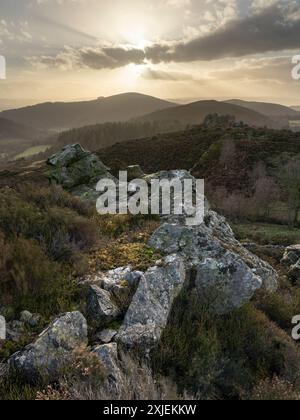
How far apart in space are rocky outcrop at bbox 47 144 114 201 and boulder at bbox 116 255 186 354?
755 cm

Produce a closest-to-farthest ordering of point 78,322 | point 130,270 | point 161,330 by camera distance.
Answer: point 78,322 → point 161,330 → point 130,270

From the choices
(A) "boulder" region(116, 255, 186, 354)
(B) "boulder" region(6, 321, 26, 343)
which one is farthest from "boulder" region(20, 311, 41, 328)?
(A) "boulder" region(116, 255, 186, 354)

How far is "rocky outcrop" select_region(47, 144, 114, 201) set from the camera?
50.5 feet

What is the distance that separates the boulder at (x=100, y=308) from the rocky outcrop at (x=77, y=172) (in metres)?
8.10

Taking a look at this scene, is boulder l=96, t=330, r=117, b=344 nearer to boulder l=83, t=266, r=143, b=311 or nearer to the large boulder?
the large boulder

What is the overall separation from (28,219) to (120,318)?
3262mm

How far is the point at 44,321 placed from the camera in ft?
19.4

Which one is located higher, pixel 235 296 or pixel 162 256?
pixel 162 256

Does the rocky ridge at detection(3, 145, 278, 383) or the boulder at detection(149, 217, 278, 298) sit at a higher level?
the boulder at detection(149, 217, 278, 298)

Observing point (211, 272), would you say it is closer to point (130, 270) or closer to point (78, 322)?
point (130, 270)

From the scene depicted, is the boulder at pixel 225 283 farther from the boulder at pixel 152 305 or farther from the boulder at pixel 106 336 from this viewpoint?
the boulder at pixel 106 336

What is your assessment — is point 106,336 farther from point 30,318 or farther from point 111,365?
point 30,318
